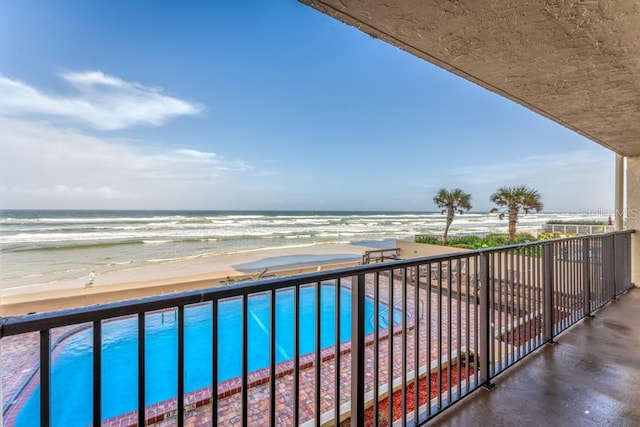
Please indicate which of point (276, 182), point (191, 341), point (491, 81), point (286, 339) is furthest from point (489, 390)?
point (276, 182)

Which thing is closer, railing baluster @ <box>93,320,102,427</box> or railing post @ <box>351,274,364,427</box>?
railing baluster @ <box>93,320,102,427</box>

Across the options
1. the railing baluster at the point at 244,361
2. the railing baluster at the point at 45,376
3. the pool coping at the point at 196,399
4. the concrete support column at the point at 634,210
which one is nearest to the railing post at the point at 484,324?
the pool coping at the point at 196,399

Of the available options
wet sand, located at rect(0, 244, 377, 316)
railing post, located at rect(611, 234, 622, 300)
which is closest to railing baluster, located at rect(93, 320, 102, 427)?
wet sand, located at rect(0, 244, 377, 316)

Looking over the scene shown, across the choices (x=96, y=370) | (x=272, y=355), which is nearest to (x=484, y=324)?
(x=272, y=355)

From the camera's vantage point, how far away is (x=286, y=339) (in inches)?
239

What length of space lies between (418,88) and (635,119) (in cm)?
1088

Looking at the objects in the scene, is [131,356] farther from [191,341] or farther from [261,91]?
[261,91]

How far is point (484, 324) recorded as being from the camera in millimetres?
1987

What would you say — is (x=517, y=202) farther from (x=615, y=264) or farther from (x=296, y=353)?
(x=296, y=353)

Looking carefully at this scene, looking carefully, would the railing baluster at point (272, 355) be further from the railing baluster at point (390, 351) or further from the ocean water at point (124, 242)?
the ocean water at point (124, 242)

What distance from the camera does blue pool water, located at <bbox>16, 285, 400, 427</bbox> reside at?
4.02m

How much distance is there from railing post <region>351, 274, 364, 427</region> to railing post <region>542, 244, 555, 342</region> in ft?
6.92

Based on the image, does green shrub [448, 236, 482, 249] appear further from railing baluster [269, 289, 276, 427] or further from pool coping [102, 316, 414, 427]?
railing baluster [269, 289, 276, 427]

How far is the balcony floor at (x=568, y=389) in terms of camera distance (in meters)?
1.69
